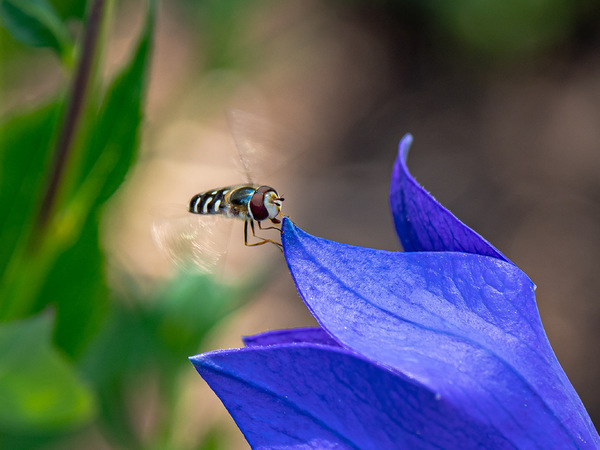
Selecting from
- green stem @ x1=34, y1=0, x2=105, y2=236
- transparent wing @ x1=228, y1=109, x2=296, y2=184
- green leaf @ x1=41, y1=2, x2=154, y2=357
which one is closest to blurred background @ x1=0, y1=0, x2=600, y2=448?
green leaf @ x1=41, y1=2, x2=154, y2=357

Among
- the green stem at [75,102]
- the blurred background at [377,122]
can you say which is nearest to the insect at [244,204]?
the green stem at [75,102]

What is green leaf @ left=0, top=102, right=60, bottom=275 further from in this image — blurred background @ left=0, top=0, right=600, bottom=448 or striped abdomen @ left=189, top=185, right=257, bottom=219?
blurred background @ left=0, top=0, right=600, bottom=448

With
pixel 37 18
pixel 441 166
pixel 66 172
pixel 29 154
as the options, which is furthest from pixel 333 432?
pixel 441 166

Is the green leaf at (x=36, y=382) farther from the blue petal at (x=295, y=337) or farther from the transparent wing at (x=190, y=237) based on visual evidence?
the blue petal at (x=295, y=337)

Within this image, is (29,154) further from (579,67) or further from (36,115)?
(579,67)

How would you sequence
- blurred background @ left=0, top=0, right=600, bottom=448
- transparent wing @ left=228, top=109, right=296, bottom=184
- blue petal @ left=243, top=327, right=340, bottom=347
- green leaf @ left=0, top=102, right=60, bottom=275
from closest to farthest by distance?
blue petal @ left=243, top=327, right=340, bottom=347 → transparent wing @ left=228, top=109, right=296, bottom=184 → green leaf @ left=0, top=102, right=60, bottom=275 → blurred background @ left=0, top=0, right=600, bottom=448

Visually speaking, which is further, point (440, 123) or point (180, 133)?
point (440, 123)

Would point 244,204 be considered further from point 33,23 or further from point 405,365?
point 405,365

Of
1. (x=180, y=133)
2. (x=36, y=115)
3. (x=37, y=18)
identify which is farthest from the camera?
(x=180, y=133)
